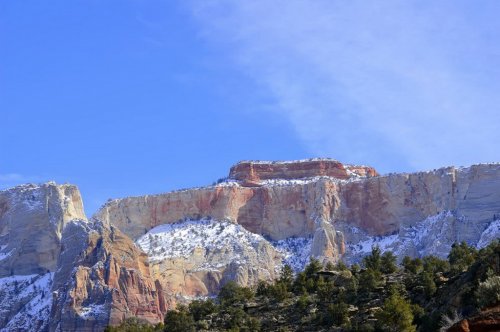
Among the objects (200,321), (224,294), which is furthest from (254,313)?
(224,294)

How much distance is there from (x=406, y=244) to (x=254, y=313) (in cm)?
12144

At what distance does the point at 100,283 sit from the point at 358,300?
12144cm

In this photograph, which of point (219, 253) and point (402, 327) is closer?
point (402, 327)

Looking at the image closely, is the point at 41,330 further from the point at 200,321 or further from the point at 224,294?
the point at 200,321

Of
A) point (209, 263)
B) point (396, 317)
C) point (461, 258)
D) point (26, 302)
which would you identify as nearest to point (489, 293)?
point (396, 317)

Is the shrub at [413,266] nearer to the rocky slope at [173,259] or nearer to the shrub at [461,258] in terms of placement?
the shrub at [461,258]

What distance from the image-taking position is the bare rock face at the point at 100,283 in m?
171

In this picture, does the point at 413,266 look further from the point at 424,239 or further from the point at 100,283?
the point at 424,239

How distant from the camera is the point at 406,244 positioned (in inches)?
7215

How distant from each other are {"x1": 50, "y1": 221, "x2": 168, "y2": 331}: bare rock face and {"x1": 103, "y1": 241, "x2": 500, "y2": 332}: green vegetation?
97839 mm

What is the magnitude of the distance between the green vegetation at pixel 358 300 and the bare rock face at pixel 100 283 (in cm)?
9784

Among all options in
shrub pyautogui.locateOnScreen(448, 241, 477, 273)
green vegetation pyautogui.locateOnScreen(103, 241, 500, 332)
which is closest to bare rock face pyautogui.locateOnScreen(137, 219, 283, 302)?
green vegetation pyautogui.locateOnScreen(103, 241, 500, 332)

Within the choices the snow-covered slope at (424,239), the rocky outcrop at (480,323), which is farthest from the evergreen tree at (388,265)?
the snow-covered slope at (424,239)

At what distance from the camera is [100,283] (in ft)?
579
